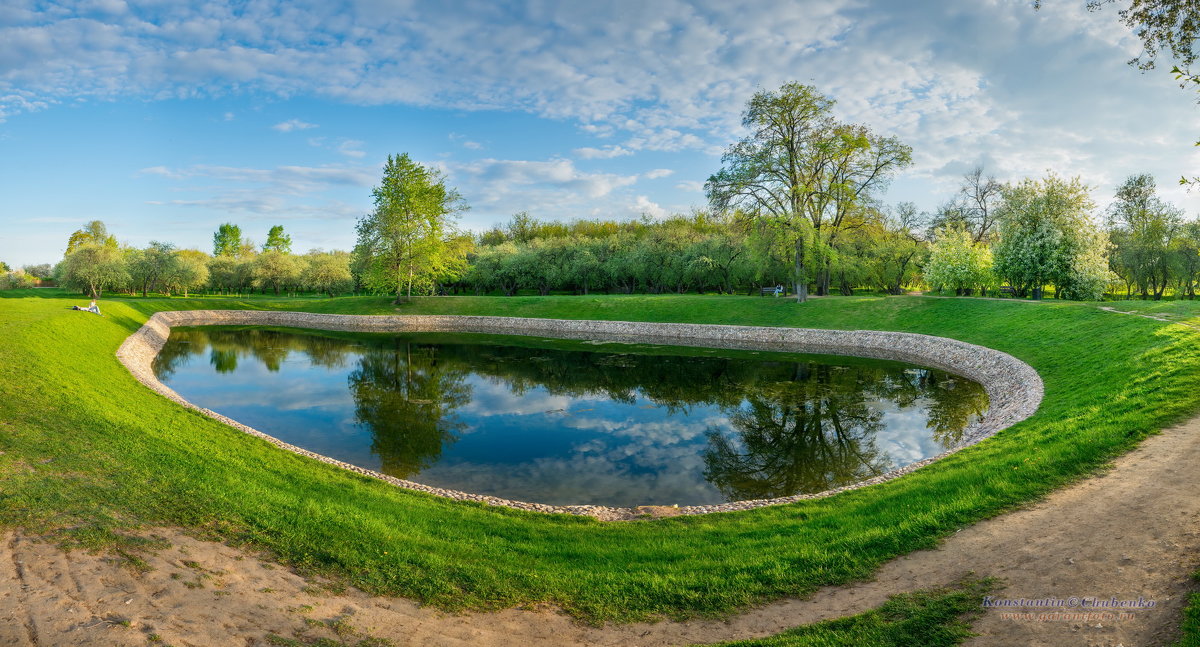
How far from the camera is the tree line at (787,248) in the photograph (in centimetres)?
4250

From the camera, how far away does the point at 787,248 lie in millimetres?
47750

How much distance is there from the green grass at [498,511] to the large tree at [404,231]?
44.0 m

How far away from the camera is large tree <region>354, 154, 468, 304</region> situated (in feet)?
202

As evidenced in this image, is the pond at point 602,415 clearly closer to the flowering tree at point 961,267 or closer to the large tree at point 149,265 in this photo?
the flowering tree at point 961,267

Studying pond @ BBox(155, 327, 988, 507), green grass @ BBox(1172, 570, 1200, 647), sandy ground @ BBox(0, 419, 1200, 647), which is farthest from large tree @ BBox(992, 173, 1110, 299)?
green grass @ BBox(1172, 570, 1200, 647)

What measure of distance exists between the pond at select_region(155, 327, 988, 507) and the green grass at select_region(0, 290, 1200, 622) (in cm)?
324

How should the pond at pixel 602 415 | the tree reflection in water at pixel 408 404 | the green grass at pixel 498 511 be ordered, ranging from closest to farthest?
the green grass at pixel 498 511
the pond at pixel 602 415
the tree reflection in water at pixel 408 404

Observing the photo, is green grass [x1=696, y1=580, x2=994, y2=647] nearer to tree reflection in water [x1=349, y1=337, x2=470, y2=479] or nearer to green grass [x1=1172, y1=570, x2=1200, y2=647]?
green grass [x1=1172, y1=570, x2=1200, y2=647]

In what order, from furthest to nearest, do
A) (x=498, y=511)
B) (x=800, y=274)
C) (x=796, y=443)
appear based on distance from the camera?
(x=800, y=274), (x=796, y=443), (x=498, y=511)

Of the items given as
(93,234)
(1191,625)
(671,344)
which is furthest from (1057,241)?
(93,234)

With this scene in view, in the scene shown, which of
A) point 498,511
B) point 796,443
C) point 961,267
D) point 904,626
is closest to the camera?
point 904,626

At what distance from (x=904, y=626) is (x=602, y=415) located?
1756 centimetres

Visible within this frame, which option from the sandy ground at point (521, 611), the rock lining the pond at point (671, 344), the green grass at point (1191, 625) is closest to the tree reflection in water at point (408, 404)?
the rock lining the pond at point (671, 344)

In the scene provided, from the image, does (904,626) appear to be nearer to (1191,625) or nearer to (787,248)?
(1191,625)
